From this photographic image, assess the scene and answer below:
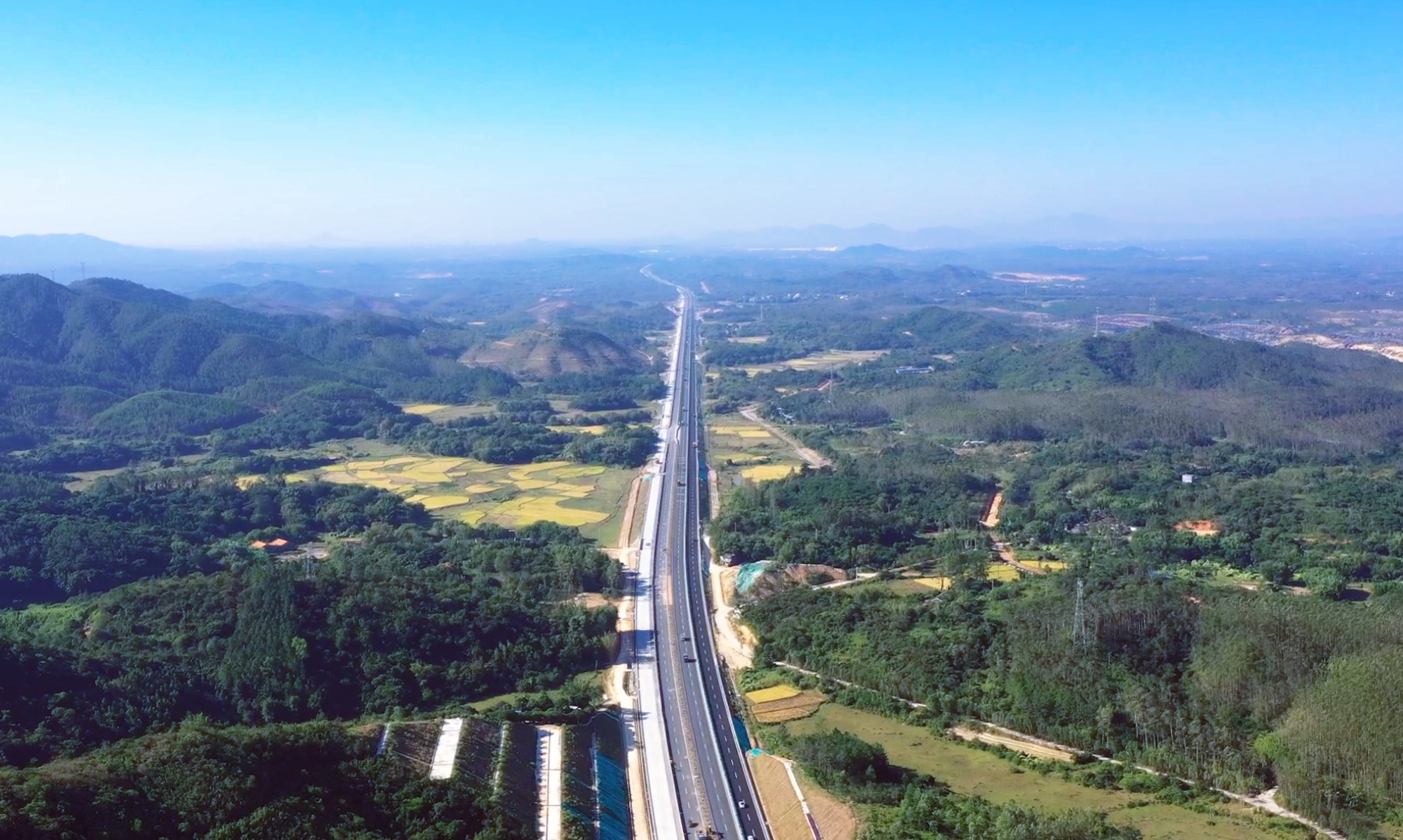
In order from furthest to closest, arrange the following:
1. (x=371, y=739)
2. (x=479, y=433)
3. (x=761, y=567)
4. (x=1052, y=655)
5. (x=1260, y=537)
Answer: (x=479, y=433) → (x=1260, y=537) → (x=761, y=567) → (x=1052, y=655) → (x=371, y=739)

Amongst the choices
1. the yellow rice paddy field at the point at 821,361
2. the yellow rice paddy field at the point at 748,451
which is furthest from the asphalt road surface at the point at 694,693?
the yellow rice paddy field at the point at 821,361

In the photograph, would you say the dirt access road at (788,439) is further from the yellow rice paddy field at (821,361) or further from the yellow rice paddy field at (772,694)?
the yellow rice paddy field at (772,694)

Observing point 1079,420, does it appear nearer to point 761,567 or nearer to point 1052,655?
point 761,567

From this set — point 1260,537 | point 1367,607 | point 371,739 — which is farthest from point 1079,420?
point 371,739

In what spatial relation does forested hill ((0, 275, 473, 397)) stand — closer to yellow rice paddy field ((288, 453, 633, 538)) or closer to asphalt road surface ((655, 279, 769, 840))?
yellow rice paddy field ((288, 453, 633, 538))

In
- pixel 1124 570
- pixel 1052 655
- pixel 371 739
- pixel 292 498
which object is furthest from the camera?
pixel 292 498

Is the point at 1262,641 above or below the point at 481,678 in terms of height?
above

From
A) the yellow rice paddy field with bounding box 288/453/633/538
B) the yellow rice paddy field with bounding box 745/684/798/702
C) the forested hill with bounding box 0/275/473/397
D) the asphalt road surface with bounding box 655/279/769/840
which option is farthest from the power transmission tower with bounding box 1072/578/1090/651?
the forested hill with bounding box 0/275/473/397
